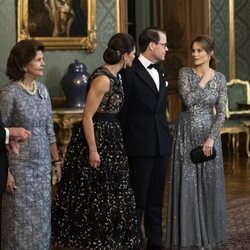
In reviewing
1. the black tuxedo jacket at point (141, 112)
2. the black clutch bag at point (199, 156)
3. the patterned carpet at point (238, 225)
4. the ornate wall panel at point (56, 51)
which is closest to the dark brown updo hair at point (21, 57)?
the black tuxedo jacket at point (141, 112)

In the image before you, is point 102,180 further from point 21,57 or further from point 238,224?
point 238,224

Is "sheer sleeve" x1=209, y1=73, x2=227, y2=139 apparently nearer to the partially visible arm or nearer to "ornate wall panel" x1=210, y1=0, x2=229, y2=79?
the partially visible arm

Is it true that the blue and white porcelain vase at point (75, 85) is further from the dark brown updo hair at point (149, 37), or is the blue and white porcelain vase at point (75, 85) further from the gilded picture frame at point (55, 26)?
the dark brown updo hair at point (149, 37)

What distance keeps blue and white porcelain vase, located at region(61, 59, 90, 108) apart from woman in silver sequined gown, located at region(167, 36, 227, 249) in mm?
3776

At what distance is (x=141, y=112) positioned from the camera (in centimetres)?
477

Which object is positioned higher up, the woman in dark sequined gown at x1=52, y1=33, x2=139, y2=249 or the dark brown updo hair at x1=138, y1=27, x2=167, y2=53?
the dark brown updo hair at x1=138, y1=27, x2=167, y2=53

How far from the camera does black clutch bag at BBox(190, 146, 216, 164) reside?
4766 millimetres

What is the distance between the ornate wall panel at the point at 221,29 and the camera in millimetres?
10930

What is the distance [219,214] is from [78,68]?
4.17 m

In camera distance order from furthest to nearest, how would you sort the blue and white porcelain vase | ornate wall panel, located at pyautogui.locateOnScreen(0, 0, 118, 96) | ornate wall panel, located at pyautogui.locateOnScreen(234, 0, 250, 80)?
ornate wall panel, located at pyautogui.locateOnScreen(234, 0, 250, 80), the blue and white porcelain vase, ornate wall panel, located at pyautogui.locateOnScreen(0, 0, 118, 96)

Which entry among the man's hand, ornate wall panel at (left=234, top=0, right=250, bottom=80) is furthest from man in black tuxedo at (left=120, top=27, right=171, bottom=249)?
A: ornate wall panel at (left=234, top=0, right=250, bottom=80)

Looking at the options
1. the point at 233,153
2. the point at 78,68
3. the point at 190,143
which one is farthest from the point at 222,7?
the point at 190,143

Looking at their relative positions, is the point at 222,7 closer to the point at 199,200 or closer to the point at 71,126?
the point at 71,126

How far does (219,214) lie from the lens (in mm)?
4957
